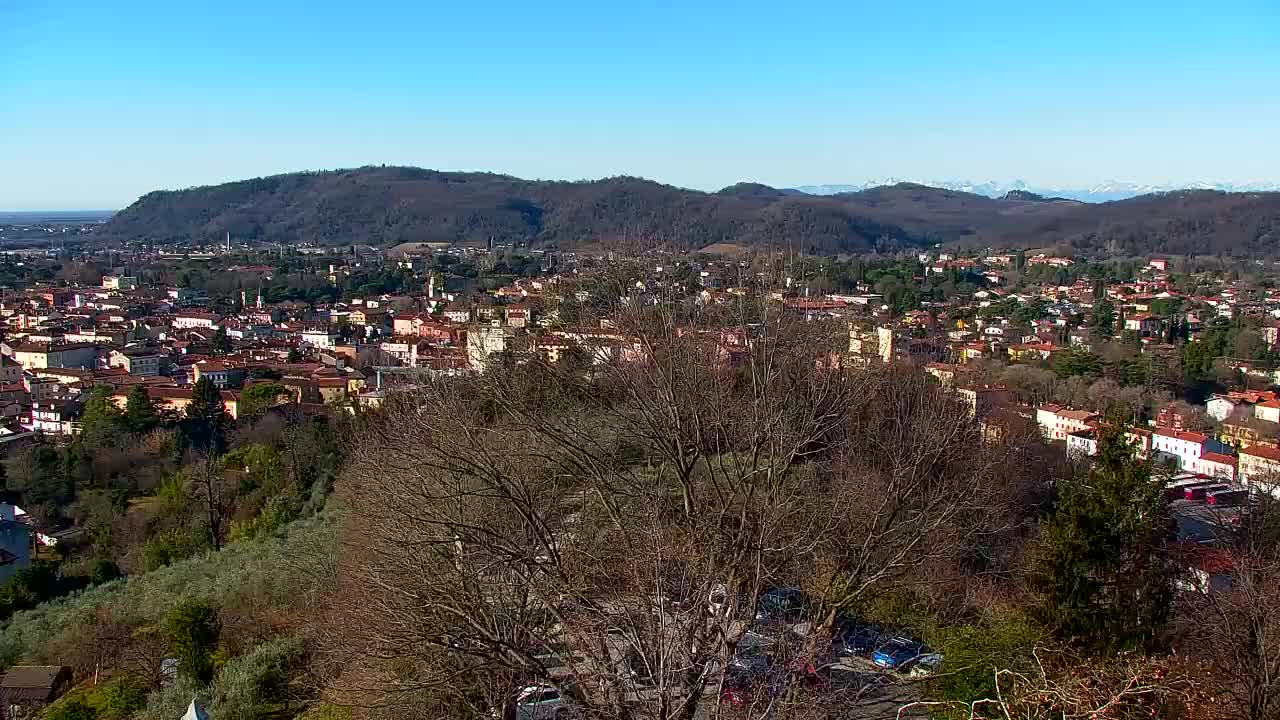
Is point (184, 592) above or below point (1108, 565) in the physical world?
below

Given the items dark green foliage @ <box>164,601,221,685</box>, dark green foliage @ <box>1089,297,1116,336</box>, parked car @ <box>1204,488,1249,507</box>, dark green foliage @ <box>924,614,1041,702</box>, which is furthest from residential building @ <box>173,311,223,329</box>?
dark green foliage @ <box>924,614,1041,702</box>

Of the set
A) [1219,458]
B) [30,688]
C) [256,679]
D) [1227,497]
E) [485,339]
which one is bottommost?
[1219,458]

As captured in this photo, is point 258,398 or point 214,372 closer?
point 258,398

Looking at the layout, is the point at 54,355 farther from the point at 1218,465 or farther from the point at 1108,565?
the point at 1108,565

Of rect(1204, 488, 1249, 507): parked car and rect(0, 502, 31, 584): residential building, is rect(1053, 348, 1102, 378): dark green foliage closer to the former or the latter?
rect(1204, 488, 1249, 507): parked car

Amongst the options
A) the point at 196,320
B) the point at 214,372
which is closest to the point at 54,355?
the point at 214,372

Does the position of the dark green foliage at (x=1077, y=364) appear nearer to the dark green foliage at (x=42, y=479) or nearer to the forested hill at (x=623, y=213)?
the dark green foliage at (x=42, y=479)
